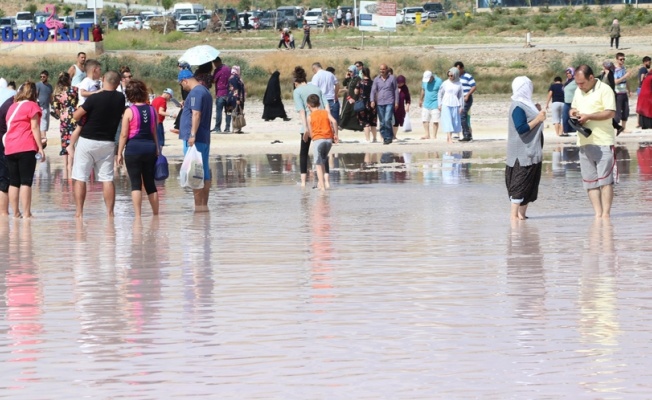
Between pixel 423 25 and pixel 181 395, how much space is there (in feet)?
265

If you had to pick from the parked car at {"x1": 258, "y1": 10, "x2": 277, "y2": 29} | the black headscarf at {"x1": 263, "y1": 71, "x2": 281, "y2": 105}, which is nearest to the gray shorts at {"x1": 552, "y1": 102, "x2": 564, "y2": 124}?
the black headscarf at {"x1": 263, "y1": 71, "x2": 281, "y2": 105}

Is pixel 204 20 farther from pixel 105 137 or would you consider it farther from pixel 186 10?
pixel 105 137

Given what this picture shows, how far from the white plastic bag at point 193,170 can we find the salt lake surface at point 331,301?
14.3 inches

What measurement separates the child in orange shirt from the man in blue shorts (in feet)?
7.29

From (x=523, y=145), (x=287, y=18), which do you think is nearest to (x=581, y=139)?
(x=523, y=145)

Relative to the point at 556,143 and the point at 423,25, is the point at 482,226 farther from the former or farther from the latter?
the point at 423,25

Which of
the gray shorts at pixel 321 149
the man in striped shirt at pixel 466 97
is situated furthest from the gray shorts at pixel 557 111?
the gray shorts at pixel 321 149

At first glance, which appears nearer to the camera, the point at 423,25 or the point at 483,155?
the point at 483,155

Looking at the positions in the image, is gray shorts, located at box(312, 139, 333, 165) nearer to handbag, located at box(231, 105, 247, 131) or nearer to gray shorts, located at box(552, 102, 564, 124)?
gray shorts, located at box(552, 102, 564, 124)

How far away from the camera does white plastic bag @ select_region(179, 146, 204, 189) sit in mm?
14812

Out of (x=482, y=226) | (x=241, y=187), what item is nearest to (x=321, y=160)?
(x=241, y=187)

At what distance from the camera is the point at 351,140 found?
27453 millimetres

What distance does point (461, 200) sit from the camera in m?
15.8

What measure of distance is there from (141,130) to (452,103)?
39.3ft
